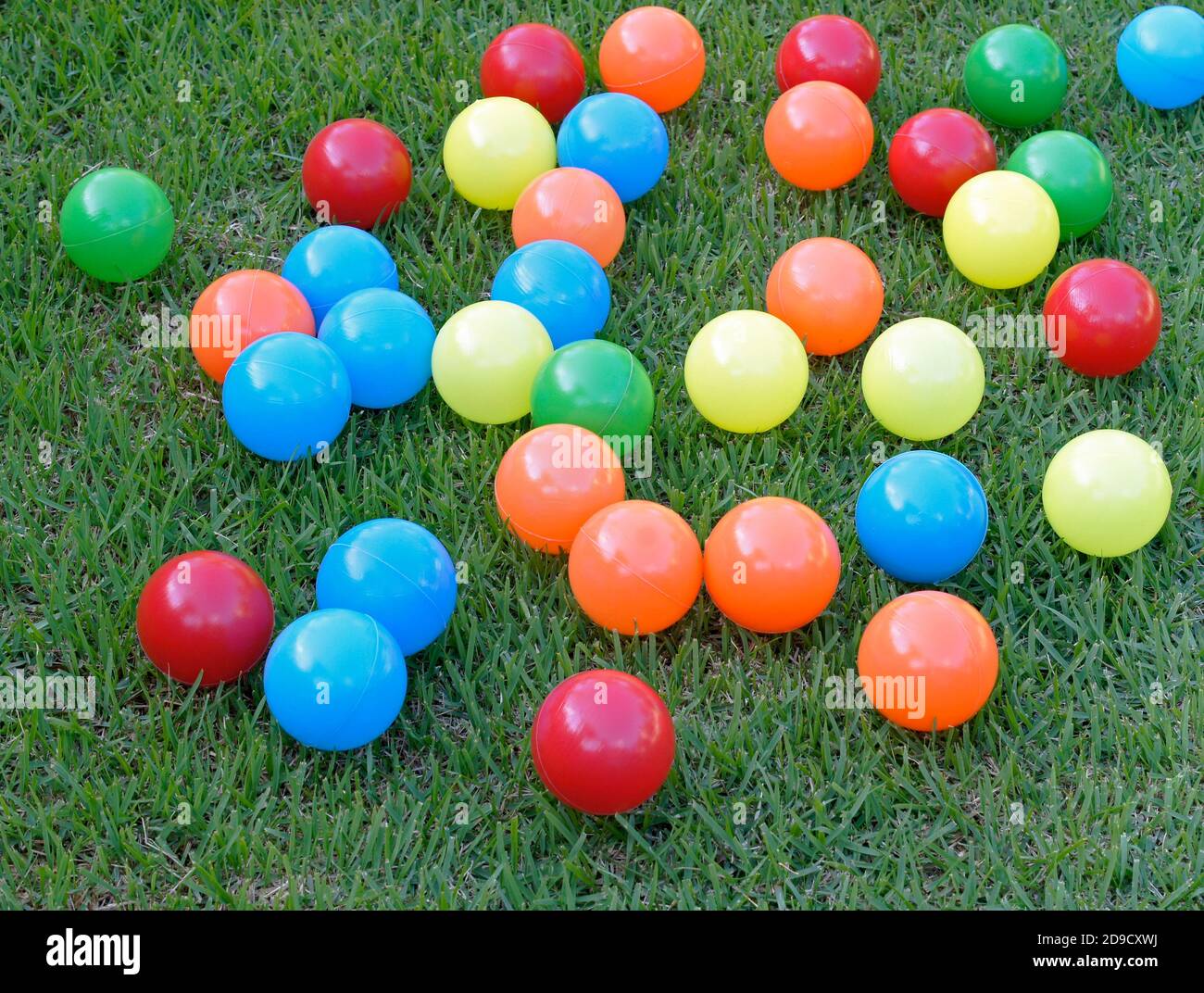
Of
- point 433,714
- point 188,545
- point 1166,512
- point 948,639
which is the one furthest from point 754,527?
point 188,545

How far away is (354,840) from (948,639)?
56.2 inches

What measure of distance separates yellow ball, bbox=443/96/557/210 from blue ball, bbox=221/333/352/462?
3.17 feet

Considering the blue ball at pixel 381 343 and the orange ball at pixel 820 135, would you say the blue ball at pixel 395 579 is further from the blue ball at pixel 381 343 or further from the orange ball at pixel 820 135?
the orange ball at pixel 820 135

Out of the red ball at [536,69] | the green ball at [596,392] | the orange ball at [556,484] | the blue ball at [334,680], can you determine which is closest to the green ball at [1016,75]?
the red ball at [536,69]

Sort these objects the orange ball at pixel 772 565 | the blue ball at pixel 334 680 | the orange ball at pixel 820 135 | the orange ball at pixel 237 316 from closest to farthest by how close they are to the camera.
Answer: the blue ball at pixel 334 680, the orange ball at pixel 772 565, the orange ball at pixel 237 316, the orange ball at pixel 820 135

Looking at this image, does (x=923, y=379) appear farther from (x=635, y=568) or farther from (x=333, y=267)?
(x=333, y=267)

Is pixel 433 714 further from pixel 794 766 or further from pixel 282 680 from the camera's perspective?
pixel 794 766

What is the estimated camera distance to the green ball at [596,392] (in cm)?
357

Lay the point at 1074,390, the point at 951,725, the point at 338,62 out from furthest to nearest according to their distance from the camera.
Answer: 1. the point at 338,62
2. the point at 1074,390
3. the point at 951,725

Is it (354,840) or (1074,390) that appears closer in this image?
(354,840)

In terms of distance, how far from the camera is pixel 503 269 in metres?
3.97

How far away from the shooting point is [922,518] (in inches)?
131

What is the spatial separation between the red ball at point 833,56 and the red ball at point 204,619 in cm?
269

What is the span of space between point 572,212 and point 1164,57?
2240mm
